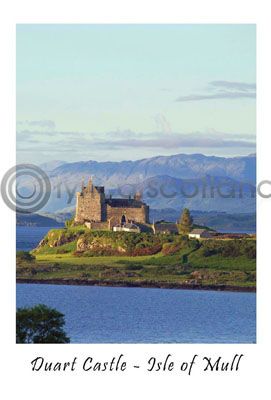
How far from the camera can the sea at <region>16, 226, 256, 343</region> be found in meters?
21.9

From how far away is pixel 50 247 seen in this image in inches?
1524

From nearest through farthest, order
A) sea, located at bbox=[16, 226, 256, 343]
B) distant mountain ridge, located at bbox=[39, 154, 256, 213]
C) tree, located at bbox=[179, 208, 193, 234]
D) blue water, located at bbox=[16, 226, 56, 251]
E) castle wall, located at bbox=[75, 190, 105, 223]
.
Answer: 1. sea, located at bbox=[16, 226, 256, 343]
2. tree, located at bbox=[179, 208, 193, 234]
3. castle wall, located at bbox=[75, 190, 105, 223]
4. distant mountain ridge, located at bbox=[39, 154, 256, 213]
5. blue water, located at bbox=[16, 226, 56, 251]

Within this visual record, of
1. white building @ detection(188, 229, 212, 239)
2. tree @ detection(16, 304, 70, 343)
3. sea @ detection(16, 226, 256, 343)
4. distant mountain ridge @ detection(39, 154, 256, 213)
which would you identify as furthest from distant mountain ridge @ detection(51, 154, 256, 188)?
tree @ detection(16, 304, 70, 343)

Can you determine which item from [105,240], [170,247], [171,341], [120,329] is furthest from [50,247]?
[171,341]

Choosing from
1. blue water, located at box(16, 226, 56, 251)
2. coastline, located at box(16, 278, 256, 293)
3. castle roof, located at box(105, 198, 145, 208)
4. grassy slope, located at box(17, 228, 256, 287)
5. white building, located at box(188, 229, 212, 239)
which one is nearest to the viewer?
coastline, located at box(16, 278, 256, 293)

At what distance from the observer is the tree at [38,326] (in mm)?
15688

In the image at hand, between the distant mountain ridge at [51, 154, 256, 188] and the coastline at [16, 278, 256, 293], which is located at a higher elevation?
the distant mountain ridge at [51, 154, 256, 188]

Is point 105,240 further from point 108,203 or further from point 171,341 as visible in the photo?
point 171,341

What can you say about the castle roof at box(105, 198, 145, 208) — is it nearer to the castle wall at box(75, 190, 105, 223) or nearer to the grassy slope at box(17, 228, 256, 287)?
the castle wall at box(75, 190, 105, 223)

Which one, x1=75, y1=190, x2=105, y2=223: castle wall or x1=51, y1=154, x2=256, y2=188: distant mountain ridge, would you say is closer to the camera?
x1=75, y1=190, x2=105, y2=223: castle wall

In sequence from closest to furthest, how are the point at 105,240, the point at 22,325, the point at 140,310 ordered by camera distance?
the point at 22,325
the point at 140,310
the point at 105,240

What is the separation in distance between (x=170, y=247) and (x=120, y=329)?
13.1 meters

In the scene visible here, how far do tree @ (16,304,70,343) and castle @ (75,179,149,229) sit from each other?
2290cm

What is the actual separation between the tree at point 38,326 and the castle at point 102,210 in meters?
22.9
